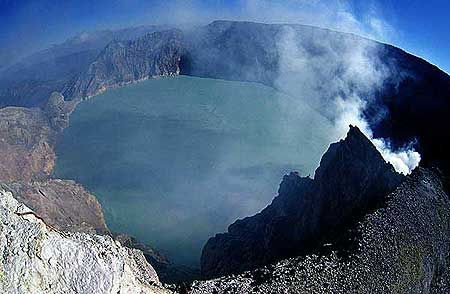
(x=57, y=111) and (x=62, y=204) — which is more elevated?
(x=57, y=111)

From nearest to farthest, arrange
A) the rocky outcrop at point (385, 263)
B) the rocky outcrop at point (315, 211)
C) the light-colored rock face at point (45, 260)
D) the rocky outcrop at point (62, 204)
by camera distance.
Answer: the light-colored rock face at point (45, 260), the rocky outcrop at point (385, 263), the rocky outcrop at point (315, 211), the rocky outcrop at point (62, 204)

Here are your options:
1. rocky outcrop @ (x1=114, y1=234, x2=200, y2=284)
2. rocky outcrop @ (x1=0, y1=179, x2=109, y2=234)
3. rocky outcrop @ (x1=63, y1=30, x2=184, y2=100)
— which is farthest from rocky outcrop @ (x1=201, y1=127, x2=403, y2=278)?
rocky outcrop @ (x1=63, y1=30, x2=184, y2=100)

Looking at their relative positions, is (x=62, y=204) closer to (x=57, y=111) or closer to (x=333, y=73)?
(x=57, y=111)

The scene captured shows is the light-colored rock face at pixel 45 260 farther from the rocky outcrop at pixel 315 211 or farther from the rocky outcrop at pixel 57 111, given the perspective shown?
the rocky outcrop at pixel 57 111

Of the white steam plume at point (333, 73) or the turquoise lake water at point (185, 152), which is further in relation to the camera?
the white steam plume at point (333, 73)

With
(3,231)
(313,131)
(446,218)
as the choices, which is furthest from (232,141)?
(3,231)

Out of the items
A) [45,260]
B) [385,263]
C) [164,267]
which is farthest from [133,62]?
[45,260]

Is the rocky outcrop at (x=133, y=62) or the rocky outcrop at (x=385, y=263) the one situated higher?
the rocky outcrop at (x=133, y=62)

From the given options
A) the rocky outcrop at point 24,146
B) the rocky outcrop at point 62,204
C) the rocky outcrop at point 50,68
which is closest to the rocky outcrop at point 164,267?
the rocky outcrop at point 62,204
